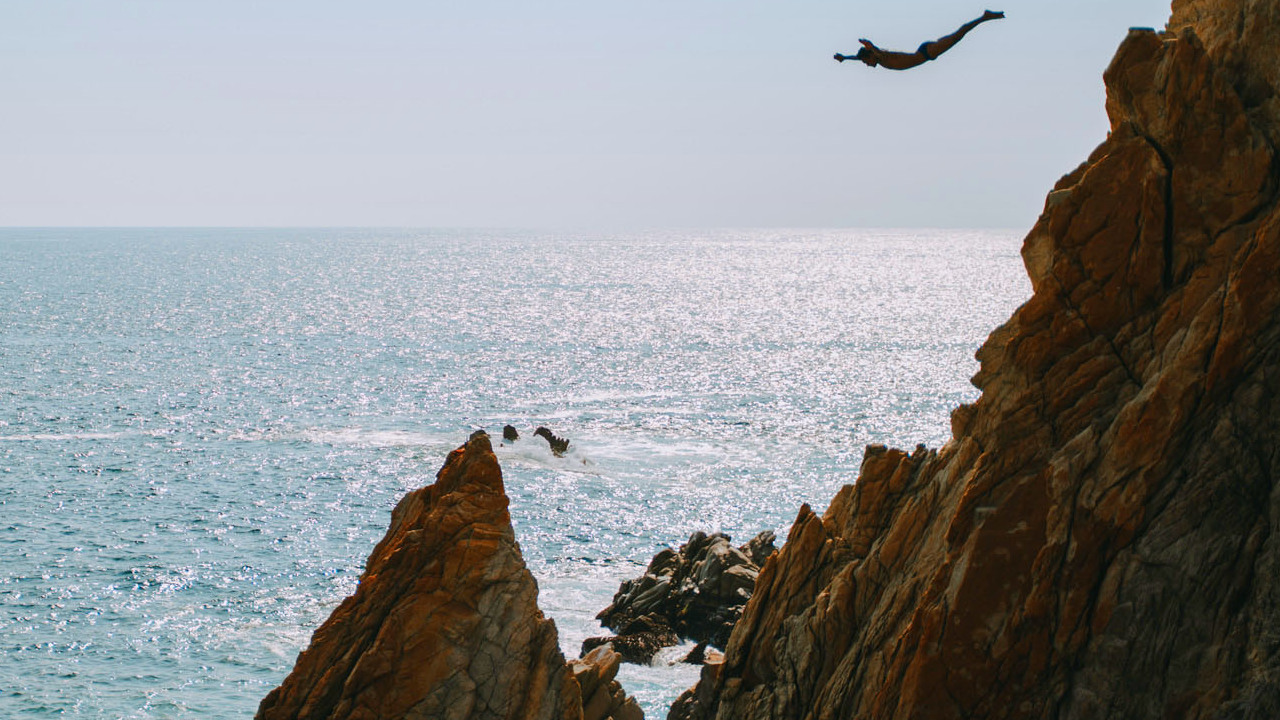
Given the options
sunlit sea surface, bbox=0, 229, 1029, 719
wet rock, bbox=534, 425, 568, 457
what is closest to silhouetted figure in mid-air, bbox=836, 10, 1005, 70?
sunlit sea surface, bbox=0, 229, 1029, 719

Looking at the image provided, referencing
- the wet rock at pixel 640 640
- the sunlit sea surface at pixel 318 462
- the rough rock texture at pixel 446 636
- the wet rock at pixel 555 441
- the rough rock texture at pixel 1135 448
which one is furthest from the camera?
the wet rock at pixel 555 441

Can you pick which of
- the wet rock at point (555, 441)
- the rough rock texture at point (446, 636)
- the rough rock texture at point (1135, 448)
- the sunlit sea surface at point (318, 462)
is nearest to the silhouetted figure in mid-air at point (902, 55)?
the rough rock texture at point (1135, 448)

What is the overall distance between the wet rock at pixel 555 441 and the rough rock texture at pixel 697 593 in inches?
1206

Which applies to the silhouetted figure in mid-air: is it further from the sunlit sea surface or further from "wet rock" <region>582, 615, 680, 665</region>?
"wet rock" <region>582, 615, 680, 665</region>

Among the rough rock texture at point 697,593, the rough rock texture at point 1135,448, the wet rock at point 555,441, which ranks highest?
the rough rock texture at point 1135,448

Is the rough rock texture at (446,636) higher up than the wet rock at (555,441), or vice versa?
the rough rock texture at (446,636)

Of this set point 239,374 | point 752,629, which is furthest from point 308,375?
point 752,629

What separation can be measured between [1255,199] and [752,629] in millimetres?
15619

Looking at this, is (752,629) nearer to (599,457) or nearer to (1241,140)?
(1241,140)

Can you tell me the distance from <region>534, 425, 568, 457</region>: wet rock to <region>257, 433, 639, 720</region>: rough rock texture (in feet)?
187

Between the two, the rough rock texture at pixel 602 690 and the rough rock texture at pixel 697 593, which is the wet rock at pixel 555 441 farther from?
the rough rock texture at pixel 602 690

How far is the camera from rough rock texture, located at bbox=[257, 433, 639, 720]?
2427 centimetres

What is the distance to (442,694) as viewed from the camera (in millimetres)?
24328

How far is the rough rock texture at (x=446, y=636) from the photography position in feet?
79.6
